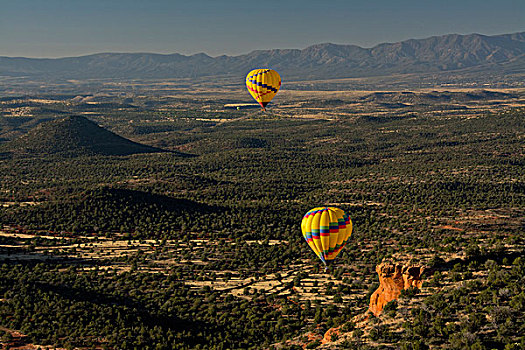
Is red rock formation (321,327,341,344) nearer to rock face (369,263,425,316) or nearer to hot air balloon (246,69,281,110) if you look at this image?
rock face (369,263,425,316)

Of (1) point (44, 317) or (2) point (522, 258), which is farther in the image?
(1) point (44, 317)

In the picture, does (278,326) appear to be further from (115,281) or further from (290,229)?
(290,229)

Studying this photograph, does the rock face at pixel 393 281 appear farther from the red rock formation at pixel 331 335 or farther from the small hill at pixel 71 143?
the small hill at pixel 71 143

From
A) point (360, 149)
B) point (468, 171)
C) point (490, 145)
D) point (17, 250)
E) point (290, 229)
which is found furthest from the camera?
point (360, 149)

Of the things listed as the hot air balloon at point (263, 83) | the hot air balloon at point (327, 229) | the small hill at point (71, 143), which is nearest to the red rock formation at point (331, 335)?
the hot air balloon at point (327, 229)

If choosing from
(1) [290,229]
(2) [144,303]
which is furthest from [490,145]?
(2) [144,303]

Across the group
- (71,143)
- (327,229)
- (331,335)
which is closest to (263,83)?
(327,229)
